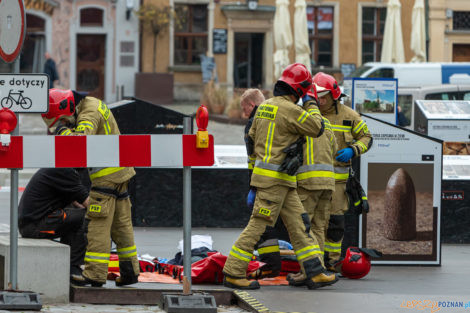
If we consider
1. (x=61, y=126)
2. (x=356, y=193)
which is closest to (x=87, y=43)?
(x=356, y=193)

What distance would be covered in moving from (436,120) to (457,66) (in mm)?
15900

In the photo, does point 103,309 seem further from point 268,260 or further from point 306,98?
point 306,98

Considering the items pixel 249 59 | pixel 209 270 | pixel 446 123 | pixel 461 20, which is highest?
pixel 461 20

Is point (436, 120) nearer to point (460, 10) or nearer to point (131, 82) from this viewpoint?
point (131, 82)

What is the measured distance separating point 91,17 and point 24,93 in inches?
1125

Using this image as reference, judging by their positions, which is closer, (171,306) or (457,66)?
(171,306)

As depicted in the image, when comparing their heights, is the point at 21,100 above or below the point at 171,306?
above

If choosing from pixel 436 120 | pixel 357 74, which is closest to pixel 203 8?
pixel 357 74

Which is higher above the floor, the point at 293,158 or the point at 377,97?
the point at 377,97

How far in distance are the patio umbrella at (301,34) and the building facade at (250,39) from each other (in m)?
2.18

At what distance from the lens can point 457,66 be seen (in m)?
28.4

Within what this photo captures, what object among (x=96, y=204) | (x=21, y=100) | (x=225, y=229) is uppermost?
(x=21, y=100)

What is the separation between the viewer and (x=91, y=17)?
3519 cm

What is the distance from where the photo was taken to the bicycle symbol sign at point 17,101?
7.10m
